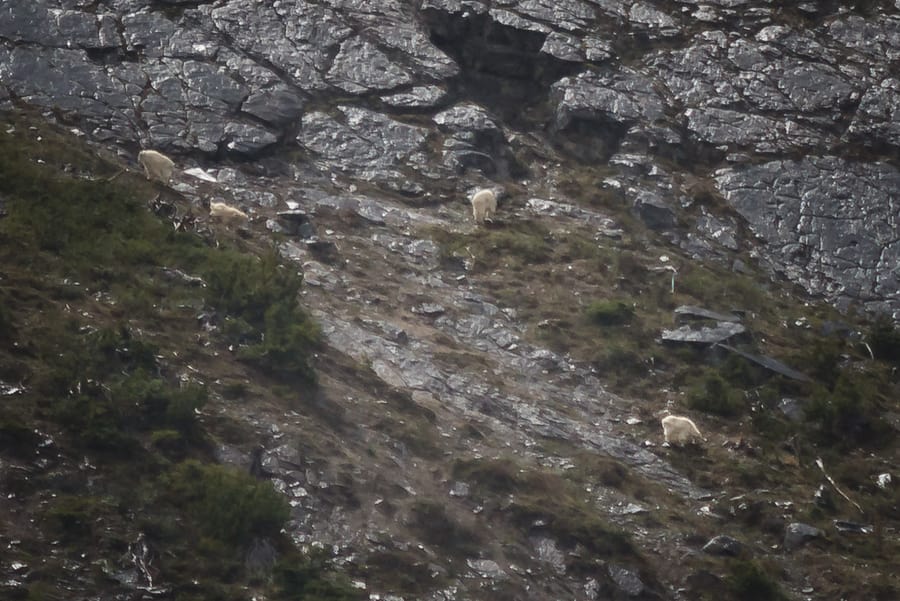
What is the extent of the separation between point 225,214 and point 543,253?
6152 millimetres

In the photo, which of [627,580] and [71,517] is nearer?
[71,517]

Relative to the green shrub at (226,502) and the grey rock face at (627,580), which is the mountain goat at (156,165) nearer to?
the green shrub at (226,502)

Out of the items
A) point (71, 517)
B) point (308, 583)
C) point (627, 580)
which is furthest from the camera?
point (627, 580)

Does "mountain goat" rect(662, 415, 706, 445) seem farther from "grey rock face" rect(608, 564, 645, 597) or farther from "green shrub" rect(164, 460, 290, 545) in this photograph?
"green shrub" rect(164, 460, 290, 545)

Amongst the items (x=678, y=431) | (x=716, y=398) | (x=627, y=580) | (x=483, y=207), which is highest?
(x=483, y=207)

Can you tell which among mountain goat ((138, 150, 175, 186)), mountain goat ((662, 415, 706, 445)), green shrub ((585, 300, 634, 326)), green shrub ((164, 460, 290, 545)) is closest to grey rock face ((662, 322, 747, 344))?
green shrub ((585, 300, 634, 326))

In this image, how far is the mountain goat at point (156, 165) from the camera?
74.8 feet

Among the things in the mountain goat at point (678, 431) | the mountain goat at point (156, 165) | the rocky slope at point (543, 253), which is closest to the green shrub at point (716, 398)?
the rocky slope at point (543, 253)

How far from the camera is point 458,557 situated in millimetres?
14859

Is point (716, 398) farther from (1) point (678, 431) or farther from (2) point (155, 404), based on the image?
(2) point (155, 404)

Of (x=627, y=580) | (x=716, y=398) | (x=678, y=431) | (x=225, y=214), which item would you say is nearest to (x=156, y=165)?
(x=225, y=214)

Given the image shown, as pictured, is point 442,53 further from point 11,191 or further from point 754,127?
point 11,191

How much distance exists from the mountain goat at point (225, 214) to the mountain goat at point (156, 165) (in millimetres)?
1274

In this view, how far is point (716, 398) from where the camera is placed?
20219 millimetres
